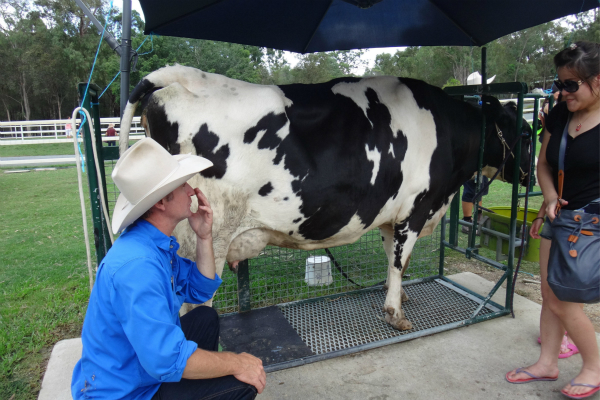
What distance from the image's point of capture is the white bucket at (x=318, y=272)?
4.13m

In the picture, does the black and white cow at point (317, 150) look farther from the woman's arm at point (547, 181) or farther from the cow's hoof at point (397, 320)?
the woman's arm at point (547, 181)

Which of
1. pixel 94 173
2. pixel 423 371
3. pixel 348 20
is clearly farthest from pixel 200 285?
pixel 348 20

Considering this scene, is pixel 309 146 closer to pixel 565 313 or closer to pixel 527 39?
pixel 565 313

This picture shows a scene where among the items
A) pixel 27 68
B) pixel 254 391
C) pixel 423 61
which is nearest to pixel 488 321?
pixel 254 391

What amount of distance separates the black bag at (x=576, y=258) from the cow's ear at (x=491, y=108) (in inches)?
56.4

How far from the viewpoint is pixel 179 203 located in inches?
67.1

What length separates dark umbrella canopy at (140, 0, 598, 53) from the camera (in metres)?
2.90

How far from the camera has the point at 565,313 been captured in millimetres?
2469

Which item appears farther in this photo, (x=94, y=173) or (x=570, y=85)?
(x=94, y=173)

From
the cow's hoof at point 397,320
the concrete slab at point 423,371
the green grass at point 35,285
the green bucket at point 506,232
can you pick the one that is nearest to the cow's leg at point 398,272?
the cow's hoof at point 397,320

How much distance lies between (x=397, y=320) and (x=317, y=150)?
5.30 feet

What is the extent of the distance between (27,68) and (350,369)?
40.6m

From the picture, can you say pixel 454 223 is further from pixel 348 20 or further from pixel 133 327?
pixel 133 327

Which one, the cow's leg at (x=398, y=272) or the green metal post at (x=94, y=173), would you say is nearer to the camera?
the green metal post at (x=94, y=173)
